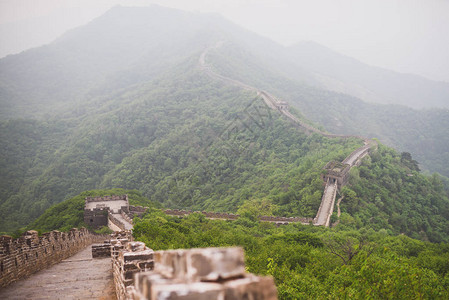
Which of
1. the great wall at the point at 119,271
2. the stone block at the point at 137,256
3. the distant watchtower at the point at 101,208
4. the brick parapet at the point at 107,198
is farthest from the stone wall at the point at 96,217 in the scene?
the stone block at the point at 137,256

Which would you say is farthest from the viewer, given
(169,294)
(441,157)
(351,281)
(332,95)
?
(332,95)

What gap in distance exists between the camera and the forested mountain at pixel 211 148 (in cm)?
4297

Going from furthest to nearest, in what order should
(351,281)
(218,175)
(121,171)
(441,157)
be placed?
1. (441,157)
2. (121,171)
3. (218,175)
4. (351,281)

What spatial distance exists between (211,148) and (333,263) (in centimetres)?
5333

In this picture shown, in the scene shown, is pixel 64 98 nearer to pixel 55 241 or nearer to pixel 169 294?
pixel 55 241

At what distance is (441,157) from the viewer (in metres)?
107

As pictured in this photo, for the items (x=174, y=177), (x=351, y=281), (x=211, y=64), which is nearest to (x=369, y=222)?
(x=351, y=281)

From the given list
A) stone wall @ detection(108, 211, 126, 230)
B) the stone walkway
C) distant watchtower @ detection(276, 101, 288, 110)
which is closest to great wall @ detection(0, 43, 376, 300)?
the stone walkway

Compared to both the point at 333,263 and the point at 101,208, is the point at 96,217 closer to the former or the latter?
the point at 101,208

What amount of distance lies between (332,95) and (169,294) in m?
135

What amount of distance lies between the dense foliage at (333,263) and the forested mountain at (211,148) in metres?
13.5

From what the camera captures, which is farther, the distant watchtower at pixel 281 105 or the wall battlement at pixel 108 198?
the distant watchtower at pixel 281 105

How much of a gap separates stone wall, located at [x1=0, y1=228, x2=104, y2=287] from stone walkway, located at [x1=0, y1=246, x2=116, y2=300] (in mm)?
257

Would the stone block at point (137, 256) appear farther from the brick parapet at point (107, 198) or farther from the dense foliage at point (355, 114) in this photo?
the dense foliage at point (355, 114)
